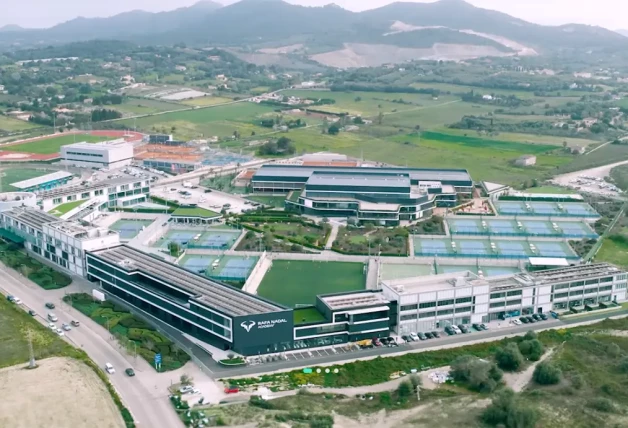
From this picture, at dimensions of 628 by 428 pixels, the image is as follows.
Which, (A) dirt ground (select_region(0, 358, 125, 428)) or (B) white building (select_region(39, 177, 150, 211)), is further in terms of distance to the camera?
(B) white building (select_region(39, 177, 150, 211))

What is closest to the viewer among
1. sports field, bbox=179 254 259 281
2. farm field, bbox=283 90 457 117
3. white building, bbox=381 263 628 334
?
white building, bbox=381 263 628 334

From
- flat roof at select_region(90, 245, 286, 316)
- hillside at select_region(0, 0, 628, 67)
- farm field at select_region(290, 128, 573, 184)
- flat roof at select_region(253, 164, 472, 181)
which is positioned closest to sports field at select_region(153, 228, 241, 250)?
flat roof at select_region(90, 245, 286, 316)

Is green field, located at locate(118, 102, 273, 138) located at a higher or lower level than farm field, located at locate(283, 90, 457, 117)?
lower

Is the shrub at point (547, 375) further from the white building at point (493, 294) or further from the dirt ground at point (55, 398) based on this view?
the dirt ground at point (55, 398)

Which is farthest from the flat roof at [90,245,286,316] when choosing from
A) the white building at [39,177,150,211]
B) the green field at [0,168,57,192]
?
the green field at [0,168,57,192]

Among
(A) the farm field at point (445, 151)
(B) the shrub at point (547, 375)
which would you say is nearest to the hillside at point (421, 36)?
(A) the farm field at point (445, 151)

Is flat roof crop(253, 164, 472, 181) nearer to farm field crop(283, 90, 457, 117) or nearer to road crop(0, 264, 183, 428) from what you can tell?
road crop(0, 264, 183, 428)

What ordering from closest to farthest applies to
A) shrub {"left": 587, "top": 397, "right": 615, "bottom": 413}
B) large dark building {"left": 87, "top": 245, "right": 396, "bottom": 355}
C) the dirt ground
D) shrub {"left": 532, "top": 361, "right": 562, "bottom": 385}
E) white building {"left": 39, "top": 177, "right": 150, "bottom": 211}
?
1. the dirt ground
2. shrub {"left": 587, "top": 397, "right": 615, "bottom": 413}
3. shrub {"left": 532, "top": 361, "right": 562, "bottom": 385}
4. large dark building {"left": 87, "top": 245, "right": 396, "bottom": 355}
5. white building {"left": 39, "top": 177, "right": 150, "bottom": 211}

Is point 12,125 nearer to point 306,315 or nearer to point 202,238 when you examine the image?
point 202,238

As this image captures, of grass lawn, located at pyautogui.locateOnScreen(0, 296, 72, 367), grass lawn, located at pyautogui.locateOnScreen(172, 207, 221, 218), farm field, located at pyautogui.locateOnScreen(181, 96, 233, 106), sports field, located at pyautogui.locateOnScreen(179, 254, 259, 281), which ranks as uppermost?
farm field, located at pyautogui.locateOnScreen(181, 96, 233, 106)
